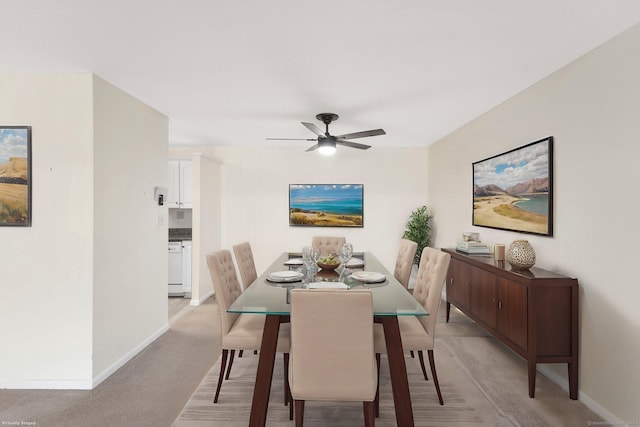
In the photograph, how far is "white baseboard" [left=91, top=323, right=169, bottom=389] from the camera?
102 inches

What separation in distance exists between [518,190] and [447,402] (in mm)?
1955

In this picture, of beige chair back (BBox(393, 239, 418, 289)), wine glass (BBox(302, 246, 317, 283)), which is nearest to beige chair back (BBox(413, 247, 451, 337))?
beige chair back (BBox(393, 239, 418, 289))

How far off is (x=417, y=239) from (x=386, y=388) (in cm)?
306

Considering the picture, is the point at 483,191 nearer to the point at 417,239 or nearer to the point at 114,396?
the point at 417,239

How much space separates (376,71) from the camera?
100 inches

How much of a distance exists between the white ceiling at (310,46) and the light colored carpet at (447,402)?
246cm

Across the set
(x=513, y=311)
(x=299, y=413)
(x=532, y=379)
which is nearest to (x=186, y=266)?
(x=299, y=413)

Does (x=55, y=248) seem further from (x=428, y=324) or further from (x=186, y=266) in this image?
(x=428, y=324)

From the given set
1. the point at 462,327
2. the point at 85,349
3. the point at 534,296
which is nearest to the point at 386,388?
the point at 534,296

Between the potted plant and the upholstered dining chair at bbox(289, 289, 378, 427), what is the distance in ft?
12.2

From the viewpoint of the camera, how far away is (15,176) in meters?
2.52

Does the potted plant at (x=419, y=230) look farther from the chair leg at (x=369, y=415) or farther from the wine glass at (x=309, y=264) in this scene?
the chair leg at (x=369, y=415)

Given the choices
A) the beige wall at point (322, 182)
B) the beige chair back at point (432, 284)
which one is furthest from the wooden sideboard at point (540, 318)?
the beige wall at point (322, 182)

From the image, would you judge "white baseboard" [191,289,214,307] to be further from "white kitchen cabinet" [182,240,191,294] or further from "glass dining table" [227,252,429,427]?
"glass dining table" [227,252,429,427]
